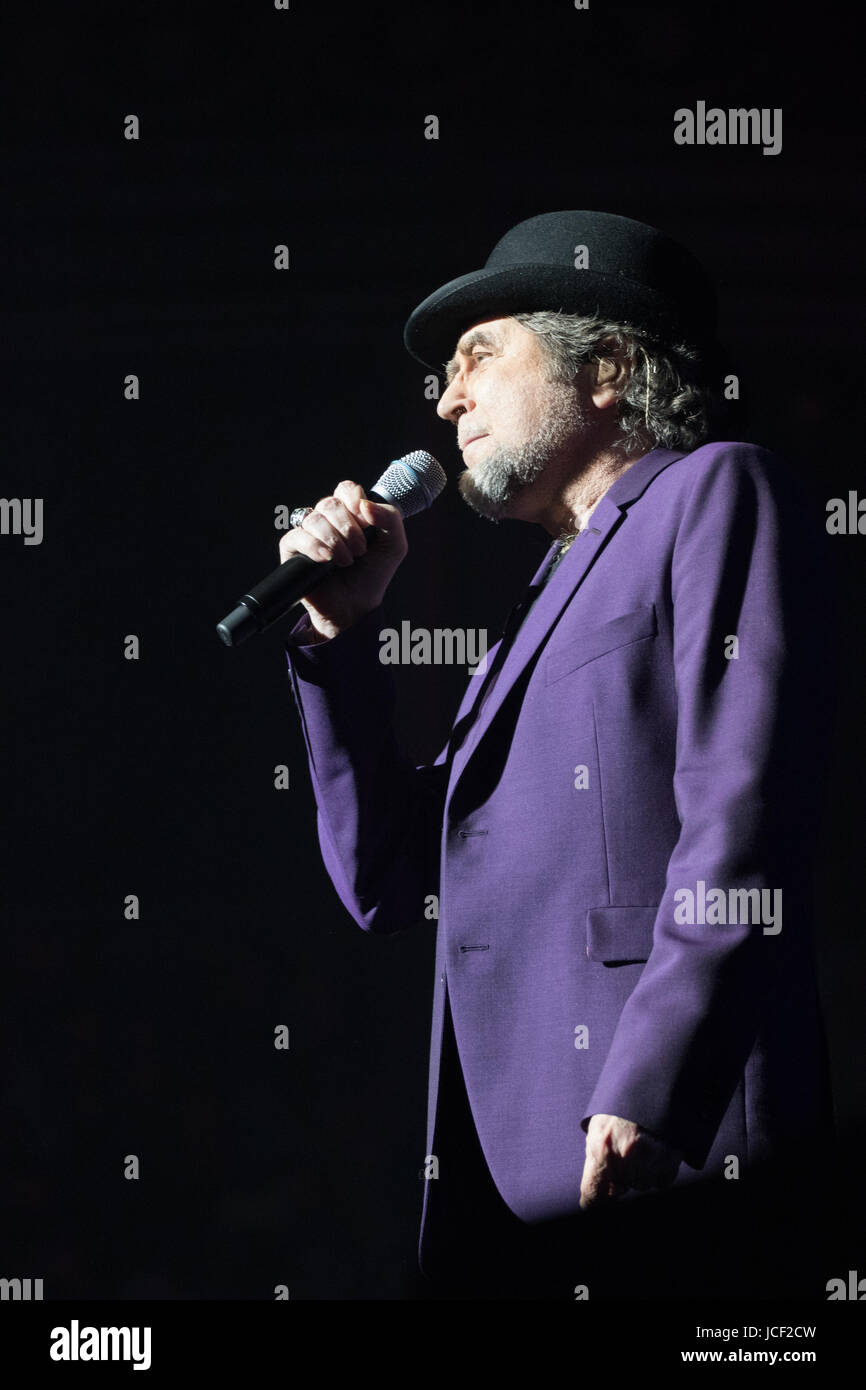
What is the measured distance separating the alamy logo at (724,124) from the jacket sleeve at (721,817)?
1.72 metres

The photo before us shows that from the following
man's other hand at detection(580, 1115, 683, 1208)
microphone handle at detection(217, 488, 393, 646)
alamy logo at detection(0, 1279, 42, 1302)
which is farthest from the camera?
alamy logo at detection(0, 1279, 42, 1302)

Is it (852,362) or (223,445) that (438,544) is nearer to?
(223,445)

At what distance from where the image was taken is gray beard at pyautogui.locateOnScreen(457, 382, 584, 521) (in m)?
1.84

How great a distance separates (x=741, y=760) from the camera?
4.42 feet

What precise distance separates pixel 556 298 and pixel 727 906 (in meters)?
0.96

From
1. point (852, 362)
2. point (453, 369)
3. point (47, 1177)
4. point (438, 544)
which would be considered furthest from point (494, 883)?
point (852, 362)

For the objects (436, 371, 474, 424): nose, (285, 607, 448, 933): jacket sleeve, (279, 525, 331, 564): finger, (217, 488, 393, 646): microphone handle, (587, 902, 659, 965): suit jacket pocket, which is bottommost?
(587, 902, 659, 965): suit jacket pocket

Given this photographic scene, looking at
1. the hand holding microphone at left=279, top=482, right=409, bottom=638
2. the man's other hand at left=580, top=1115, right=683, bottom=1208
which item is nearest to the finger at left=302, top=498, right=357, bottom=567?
the hand holding microphone at left=279, top=482, right=409, bottom=638

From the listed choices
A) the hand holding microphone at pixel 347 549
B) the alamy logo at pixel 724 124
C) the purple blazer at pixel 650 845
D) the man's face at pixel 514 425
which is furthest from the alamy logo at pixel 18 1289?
the alamy logo at pixel 724 124

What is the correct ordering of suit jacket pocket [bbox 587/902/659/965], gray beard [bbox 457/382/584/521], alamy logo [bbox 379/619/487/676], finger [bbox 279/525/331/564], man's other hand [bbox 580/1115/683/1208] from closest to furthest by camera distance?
man's other hand [bbox 580/1115/683/1208] < suit jacket pocket [bbox 587/902/659/965] < finger [bbox 279/525/331/564] < gray beard [bbox 457/382/584/521] < alamy logo [bbox 379/619/487/676]

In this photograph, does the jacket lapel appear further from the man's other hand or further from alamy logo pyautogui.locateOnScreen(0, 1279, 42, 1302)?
alamy logo pyautogui.locateOnScreen(0, 1279, 42, 1302)

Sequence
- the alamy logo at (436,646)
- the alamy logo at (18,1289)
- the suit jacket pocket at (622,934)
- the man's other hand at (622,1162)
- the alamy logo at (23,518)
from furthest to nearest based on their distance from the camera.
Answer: the alamy logo at (23,518) → the alamy logo at (436,646) → the alamy logo at (18,1289) → the suit jacket pocket at (622,934) → the man's other hand at (622,1162)

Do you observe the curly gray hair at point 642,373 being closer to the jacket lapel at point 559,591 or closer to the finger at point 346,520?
the jacket lapel at point 559,591
